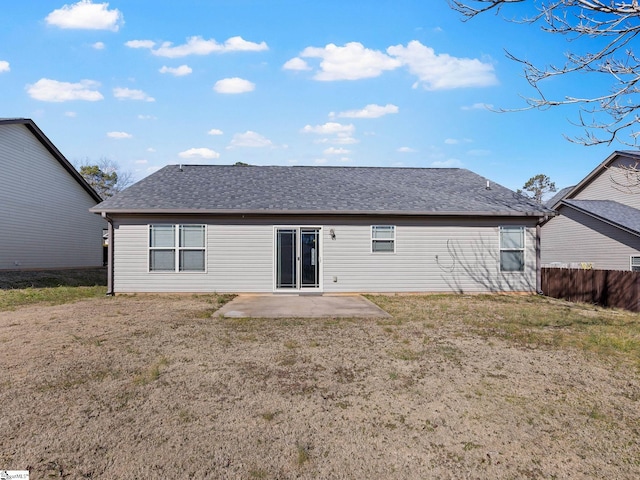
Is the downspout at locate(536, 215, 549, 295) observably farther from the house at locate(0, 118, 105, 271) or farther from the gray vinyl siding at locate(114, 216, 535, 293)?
the house at locate(0, 118, 105, 271)

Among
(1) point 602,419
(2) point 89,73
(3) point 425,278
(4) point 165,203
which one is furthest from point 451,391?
(2) point 89,73

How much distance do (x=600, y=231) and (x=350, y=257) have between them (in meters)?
11.9

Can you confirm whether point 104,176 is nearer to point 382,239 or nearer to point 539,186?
point 382,239

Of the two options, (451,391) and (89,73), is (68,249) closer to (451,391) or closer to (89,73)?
(89,73)

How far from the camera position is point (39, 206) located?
18.5 meters

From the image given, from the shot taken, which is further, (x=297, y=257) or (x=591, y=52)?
(x=297, y=257)

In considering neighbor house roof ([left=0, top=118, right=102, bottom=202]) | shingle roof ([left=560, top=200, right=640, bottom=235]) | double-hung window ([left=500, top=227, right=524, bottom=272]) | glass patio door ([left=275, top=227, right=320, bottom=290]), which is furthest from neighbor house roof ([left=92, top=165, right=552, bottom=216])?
neighbor house roof ([left=0, top=118, right=102, bottom=202])

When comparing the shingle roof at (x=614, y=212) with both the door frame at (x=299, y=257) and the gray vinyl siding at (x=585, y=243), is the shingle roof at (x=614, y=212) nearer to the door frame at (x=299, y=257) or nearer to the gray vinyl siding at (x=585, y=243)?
the gray vinyl siding at (x=585, y=243)

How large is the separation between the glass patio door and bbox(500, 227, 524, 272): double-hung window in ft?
20.9

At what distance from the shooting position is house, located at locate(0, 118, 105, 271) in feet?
54.4

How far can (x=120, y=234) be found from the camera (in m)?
11.6

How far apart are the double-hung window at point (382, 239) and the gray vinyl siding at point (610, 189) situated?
1420 cm

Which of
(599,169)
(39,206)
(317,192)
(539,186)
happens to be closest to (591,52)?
(317,192)

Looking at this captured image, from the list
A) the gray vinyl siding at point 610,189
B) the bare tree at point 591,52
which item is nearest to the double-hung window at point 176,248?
the bare tree at point 591,52
